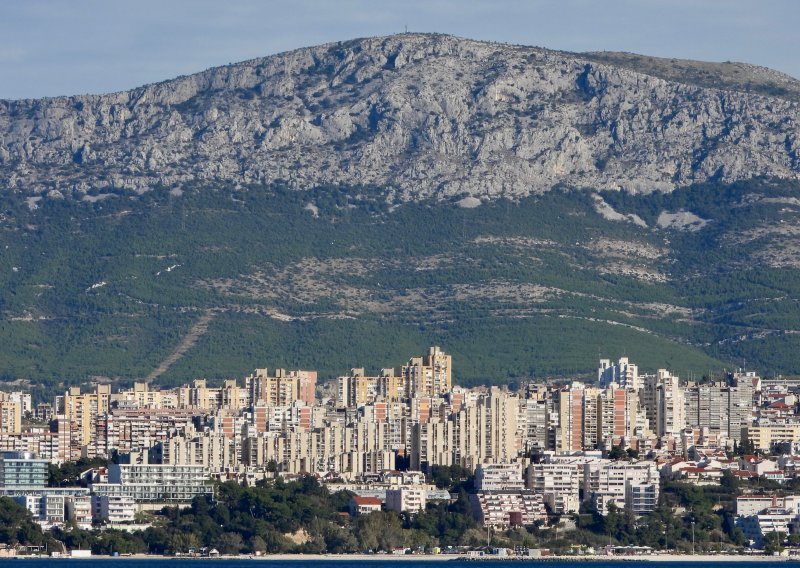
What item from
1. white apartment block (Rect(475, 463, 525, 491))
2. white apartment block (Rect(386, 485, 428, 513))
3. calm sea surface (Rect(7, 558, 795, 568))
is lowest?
calm sea surface (Rect(7, 558, 795, 568))

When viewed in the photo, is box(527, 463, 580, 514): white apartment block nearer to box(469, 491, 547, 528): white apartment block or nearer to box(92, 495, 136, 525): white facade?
box(469, 491, 547, 528): white apartment block

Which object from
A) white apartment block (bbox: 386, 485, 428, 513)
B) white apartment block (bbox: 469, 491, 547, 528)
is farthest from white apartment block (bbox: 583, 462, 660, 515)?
white apartment block (bbox: 386, 485, 428, 513)

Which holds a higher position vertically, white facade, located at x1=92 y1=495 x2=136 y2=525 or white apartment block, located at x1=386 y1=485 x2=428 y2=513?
white apartment block, located at x1=386 y1=485 x2=428 y2=513

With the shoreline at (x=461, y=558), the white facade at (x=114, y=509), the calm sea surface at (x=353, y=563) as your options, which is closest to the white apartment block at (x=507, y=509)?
the shoreline at (x=461, y=558)

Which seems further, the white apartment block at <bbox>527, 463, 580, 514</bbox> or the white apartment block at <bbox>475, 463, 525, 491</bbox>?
the white apartment block at <bbox>475, 463, 525, 491</bbox>

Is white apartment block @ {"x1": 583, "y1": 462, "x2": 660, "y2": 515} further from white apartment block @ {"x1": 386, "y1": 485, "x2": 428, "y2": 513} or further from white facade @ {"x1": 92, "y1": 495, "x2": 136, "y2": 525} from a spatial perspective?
white facade @ {"x1": 92, "y1": 495, "x2": 136, "y2": 525}

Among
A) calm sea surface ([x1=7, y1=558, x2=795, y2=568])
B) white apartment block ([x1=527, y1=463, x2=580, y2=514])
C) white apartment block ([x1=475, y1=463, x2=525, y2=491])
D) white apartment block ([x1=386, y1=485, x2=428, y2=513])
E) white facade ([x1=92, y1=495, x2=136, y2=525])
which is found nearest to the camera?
calm sea surface ([x1=7, y1=558, x2=795, y2=568])

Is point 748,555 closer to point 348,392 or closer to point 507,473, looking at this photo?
point 507,473

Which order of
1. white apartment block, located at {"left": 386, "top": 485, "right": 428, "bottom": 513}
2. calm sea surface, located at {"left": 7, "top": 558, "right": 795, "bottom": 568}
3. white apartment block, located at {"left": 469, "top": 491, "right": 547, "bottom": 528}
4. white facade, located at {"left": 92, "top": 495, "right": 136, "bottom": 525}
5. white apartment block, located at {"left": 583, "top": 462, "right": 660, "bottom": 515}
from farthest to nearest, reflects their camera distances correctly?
white apartment block, located at {"left": 583, "top": 462, "right": 660, "bottom": 515}, white apartment block, located at {"left": 386, "top": 485, "right": 428, "bottom": 513}, white apartment block, located at {"left": 469, "top": 491, "right": 547, "bottom": 528}, white facade, located at {"left": 92, "top": 495, "right": 136, "bottom": 525}, calm sea surface, located at {"left": 7, "top": 558, "right": 795, "bottom": 568}

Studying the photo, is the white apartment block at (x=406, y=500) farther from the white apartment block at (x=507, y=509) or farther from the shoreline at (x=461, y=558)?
the shoreline at (x=461, y=558)
